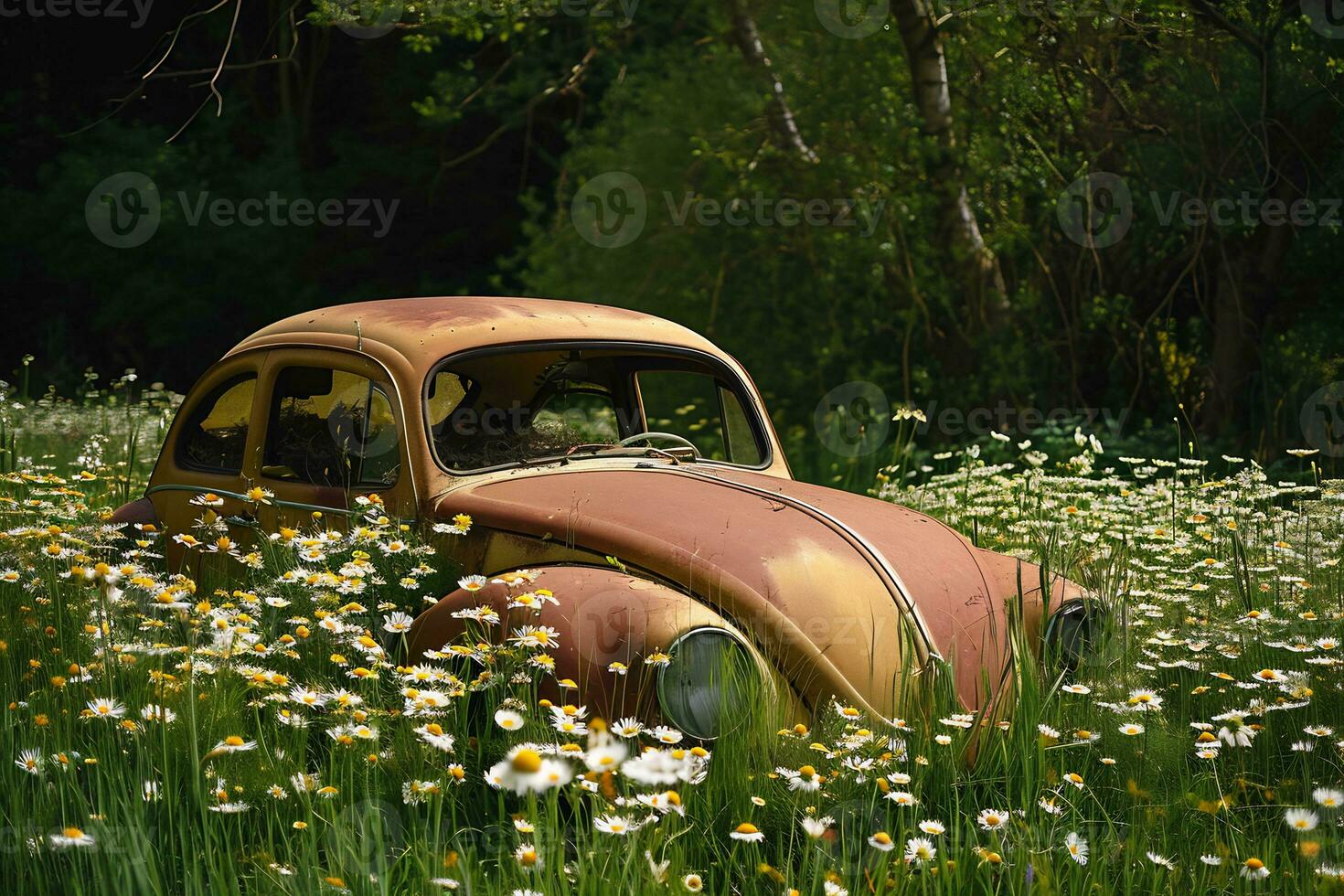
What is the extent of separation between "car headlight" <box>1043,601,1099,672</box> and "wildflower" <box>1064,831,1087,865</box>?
1.11m

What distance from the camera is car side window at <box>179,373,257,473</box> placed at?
538 cm

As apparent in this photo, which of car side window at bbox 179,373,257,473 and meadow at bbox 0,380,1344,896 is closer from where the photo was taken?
meadow at bbox 0,380,1344,896

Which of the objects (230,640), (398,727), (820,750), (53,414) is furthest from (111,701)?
(53,414)

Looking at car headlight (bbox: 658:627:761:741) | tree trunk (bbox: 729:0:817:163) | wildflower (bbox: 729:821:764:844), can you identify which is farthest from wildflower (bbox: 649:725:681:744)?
tree trunk (bbox: 729:0:817:163)

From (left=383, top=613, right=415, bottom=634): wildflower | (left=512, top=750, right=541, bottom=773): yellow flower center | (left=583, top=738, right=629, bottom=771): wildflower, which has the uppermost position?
(left=512, top=750, right=541, bottom=773): yellow flower center

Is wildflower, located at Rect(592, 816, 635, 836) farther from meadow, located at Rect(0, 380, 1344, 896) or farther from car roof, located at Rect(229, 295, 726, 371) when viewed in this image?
car roof, located at Rect(229, 295, 726, 371)

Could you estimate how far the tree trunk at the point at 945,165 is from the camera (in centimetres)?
1039

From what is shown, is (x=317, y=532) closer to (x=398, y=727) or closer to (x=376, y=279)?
(x=398, y=727)

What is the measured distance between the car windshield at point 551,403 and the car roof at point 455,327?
0.06 metres

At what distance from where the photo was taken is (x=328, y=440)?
4922 millimetres

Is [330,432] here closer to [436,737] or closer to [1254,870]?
[436,737]

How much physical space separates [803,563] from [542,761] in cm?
174

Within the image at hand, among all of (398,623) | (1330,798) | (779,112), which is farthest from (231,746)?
(779,112)

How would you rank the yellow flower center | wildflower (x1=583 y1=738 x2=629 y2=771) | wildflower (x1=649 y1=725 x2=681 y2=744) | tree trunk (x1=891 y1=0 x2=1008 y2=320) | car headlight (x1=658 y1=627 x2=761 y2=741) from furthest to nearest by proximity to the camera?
tree trunk (x1=891 y1=0 x2=1008 y2=320), car headlight (x1=658 y1=627 x2=761 y2=741), wildflower (x1=649 y1=725 x2=681 y2=744), wildflower (x1=583 y1=738 x2=629 y2=771), the yellow flower center
